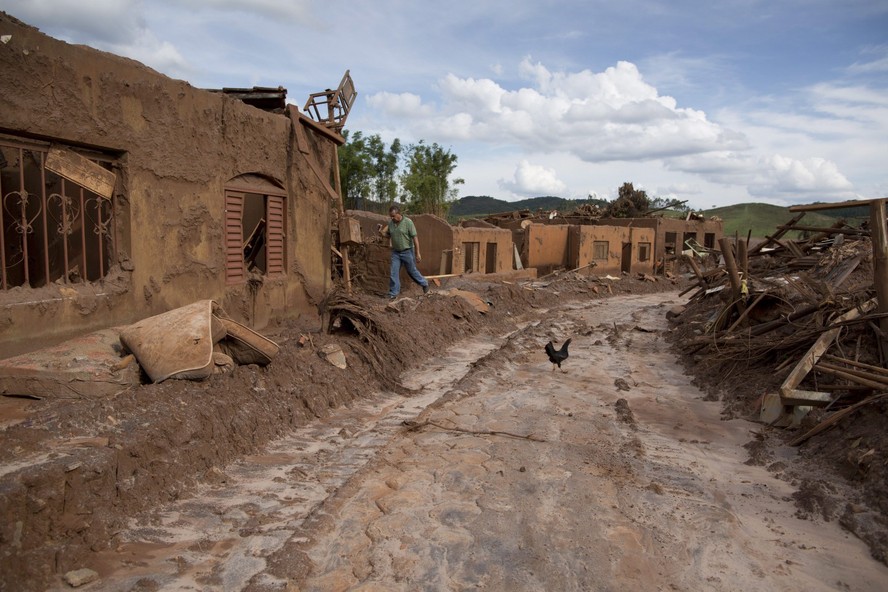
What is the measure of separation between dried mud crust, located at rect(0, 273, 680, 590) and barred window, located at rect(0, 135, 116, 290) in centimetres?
168

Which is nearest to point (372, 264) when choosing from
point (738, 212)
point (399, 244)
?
point (399, 244)

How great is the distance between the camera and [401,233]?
11.6m

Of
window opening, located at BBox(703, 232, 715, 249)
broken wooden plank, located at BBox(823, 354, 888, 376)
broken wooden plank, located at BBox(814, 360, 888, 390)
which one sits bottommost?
broken wooden plank, located at BBox(814, 360, 888, 390)

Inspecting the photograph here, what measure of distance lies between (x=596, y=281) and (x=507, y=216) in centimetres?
679

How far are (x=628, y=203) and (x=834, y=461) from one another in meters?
29.7

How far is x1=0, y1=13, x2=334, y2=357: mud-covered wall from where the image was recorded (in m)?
5.23

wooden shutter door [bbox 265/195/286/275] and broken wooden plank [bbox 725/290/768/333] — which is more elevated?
wooden shutter door [bbox 265/195/286/275]

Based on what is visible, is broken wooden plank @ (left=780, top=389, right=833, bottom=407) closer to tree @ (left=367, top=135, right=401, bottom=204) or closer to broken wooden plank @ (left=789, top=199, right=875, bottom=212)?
broken wooden plank @ (left=789, top=199, right=875, bottom=212)

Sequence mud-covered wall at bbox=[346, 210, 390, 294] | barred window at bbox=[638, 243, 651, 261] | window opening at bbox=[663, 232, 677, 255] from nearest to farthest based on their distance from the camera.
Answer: mud-covered wall at bbox=[346, 210, 390, 294] < barred window at bbox=[638, 243, 651, 261] < window opening at bbox=[663, 232, 677, 255]

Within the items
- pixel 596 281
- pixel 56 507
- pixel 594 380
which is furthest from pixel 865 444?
pixel 596 281

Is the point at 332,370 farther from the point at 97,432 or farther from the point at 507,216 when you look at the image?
the point at 507,216

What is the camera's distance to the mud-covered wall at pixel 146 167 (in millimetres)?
5234

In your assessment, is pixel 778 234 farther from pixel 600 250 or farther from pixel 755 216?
pixel 755 216

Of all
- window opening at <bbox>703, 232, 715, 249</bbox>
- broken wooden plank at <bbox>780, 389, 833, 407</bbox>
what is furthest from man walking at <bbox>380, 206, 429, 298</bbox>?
window opening at <bbox>703, 232, 715, 249</bbox>
